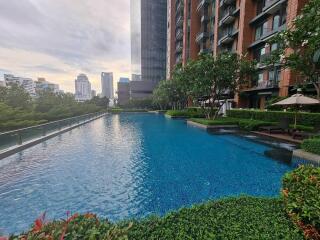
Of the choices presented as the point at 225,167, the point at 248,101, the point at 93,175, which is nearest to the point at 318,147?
the point at 225,167

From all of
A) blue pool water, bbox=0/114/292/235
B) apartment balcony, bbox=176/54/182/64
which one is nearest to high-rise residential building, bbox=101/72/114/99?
apartment balcony, bbox=176/54/182/64

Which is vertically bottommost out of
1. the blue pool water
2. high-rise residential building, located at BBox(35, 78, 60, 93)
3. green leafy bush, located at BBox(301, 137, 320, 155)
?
the blue pool water

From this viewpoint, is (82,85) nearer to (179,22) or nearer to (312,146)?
(179,22)

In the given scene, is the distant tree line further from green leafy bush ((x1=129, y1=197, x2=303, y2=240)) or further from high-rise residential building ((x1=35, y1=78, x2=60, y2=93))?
green leafy bush ((x1=129, y1=197, x2=303, y2=240))

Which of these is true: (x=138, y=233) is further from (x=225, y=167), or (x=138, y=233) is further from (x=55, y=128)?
(x=55, y=128)

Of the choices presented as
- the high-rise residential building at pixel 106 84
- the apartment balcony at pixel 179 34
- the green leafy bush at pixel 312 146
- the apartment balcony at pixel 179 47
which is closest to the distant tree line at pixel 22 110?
the green leafy bush at pixel 312 146

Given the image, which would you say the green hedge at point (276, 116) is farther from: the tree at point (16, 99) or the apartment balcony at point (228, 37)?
the tree at point (16, 99)

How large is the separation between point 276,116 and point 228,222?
56.7 ft

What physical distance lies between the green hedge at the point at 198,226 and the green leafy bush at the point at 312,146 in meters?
6.13

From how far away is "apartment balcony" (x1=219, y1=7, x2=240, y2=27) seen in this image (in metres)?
28.0

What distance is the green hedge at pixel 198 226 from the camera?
1.90 metres

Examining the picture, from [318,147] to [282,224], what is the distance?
21.8ft

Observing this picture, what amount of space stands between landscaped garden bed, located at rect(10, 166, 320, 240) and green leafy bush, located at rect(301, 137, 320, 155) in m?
5.72

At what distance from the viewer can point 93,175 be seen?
6691 mm
